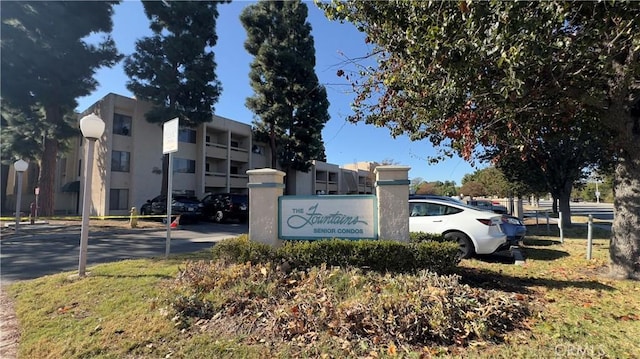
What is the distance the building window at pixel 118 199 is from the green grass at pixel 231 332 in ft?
61.0

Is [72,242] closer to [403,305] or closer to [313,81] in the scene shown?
[403,305]

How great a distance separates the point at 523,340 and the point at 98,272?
687 centimetres

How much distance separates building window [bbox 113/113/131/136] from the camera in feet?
75.5

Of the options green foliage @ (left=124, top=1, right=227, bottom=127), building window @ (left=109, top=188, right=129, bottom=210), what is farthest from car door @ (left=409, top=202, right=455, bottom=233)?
building window @ (left=109, top=188, right=129, bottom=210)

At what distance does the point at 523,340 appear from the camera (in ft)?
11.1

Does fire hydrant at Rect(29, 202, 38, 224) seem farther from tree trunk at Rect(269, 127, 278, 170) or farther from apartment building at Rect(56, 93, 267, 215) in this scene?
tree trunk at Rect(269, 127, 278, 170)

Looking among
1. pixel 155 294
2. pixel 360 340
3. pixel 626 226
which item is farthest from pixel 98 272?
pixel 626 226

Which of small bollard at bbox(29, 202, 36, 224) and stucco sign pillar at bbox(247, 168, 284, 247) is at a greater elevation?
stucco sign pillar at bbox(247, 168, 284, 247)

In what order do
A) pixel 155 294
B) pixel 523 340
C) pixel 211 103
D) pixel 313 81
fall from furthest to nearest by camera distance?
1. pixel 313 81
2. pixel 211 103
3. pixel 155 294
4. pixel 523 340

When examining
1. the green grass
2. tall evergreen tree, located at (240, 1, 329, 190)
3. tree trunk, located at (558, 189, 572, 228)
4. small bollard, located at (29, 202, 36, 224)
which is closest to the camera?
the green grass

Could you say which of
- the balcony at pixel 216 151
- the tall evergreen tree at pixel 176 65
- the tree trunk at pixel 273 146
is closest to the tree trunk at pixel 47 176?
the tall evergreen tree at pixel 176 65

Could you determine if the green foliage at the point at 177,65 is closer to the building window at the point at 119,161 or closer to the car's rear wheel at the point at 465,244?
the building window at the point at 119,161

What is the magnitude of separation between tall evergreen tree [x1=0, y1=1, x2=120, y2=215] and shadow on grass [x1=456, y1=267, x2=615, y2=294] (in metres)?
24.5

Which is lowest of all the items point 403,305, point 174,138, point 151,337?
point 151,337
